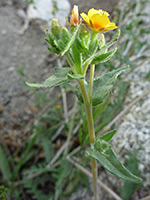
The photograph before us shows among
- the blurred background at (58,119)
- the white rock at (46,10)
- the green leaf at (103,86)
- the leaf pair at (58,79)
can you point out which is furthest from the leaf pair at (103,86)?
the white rock at (46,10)

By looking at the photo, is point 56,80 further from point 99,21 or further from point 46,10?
point 46,10

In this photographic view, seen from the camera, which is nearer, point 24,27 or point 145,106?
point 145,106

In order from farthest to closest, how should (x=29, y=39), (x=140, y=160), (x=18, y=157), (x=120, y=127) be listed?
(x=29, y=39) < (x=18, y=157) < (x=120, y=127) < (x=140, y=160)

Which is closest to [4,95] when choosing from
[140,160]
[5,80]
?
[5,80]

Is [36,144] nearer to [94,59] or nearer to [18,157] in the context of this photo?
[18,157]

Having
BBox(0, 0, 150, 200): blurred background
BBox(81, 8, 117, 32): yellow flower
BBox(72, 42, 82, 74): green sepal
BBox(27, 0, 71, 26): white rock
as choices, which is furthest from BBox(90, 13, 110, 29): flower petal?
BBox(27, 0, 71, 26): white rock
